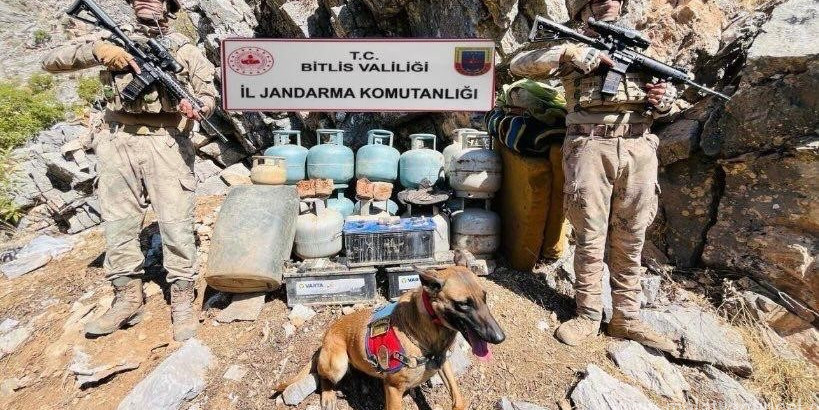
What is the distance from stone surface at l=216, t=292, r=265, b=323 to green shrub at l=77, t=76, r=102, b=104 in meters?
13.9

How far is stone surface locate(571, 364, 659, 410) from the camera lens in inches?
112

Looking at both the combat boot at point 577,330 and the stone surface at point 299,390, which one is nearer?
the stone surface at point 299,390

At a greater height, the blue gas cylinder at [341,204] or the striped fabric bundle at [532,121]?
the striped fabric bundle at [532,121]

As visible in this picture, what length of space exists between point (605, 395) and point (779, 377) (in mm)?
1897

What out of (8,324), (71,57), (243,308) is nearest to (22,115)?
(8,324)

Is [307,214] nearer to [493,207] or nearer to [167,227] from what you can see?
[167,227]

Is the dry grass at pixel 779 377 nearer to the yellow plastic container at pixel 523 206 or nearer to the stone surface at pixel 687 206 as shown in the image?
the stone surface at pixel 687 206

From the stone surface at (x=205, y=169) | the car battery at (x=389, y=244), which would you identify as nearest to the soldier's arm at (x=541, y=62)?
the car battery at (x=389, y=244)

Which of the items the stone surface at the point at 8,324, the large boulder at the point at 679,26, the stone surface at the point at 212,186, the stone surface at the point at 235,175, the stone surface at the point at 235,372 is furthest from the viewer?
the stone surface at the point at 235,175

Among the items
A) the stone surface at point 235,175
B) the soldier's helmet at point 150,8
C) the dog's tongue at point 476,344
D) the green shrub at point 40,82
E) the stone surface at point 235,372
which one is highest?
the green shrub at point 40,82

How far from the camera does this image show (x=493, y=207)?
17.2 ft

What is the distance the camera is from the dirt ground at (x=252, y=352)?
3096 millimetres

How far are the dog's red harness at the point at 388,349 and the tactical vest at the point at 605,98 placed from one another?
2374mm

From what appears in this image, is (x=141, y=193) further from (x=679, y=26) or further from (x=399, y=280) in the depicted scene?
(x=679, y=26)
